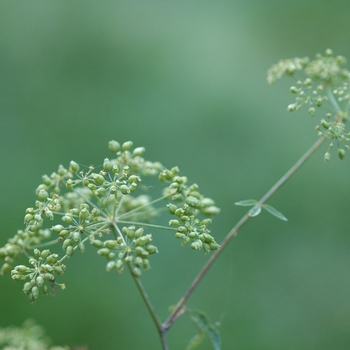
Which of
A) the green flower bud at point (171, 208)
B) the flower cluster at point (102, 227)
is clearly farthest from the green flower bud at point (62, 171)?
the green flower bud at point (171, 208)

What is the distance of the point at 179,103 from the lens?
785 centimetres

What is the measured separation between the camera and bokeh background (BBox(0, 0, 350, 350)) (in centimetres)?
597

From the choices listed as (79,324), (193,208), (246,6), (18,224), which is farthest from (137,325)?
(246,6)

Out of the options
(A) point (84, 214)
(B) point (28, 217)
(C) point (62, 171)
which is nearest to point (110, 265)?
(A) point (84, 214)

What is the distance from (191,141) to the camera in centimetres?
732

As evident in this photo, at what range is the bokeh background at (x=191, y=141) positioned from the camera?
5969mm

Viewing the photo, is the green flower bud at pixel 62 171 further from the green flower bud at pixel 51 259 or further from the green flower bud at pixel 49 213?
the green flower bud at pixel 51 259

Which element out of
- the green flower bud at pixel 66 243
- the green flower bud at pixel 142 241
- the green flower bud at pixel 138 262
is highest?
the green flower bud at pixel 142 241

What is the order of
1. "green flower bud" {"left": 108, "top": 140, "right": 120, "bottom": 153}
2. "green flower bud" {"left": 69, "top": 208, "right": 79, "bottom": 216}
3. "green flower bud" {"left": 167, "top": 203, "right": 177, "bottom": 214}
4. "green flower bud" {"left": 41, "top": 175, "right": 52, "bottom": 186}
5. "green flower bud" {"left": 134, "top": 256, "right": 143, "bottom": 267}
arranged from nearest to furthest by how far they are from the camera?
"green flower bud" {"left": 134, "top": 256, "right": 143, "bottom": 267}
"green flower bud" {"left": 69, "top": 208, "right": 79, "bottom": 216}
"green flower bud" {"left": 167, "top": 203, "right": 177, "bottom": 214}
"green flower bud" {"left": 41, "top": 175, "right": 52, "bottom": 186}
"green flower bud" {"left": 108, "top": 140, "right": 120, "bottom": 153}

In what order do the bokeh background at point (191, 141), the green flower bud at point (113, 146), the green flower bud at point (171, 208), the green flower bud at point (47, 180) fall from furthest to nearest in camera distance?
the bokeh background at point (191, 141)
the green flower bud at point (113, 146)
the green flower bud at point (47, 180)
the green flower bud at point (171, 208)

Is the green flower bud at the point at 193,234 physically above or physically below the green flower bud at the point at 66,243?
above

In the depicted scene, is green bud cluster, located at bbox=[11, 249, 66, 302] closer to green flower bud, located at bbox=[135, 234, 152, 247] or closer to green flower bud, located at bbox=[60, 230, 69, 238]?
green flower bud, located at bbox=[60, 230, 69, 238]

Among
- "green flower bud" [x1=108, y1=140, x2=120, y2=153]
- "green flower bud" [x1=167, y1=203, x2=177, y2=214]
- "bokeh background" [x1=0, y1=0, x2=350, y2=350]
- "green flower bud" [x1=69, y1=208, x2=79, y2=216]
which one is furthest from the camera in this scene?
"bokeh background" [x1=0, y1=0, x2=350, y2=350]

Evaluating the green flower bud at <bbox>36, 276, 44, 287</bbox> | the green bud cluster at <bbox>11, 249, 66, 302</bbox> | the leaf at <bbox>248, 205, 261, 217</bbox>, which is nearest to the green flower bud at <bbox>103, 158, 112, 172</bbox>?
the green bud cluster at <bbox>11, 249, 66, 302</bbox>
